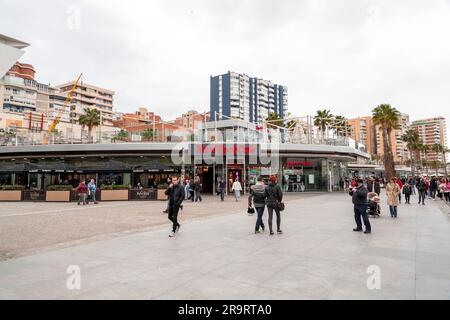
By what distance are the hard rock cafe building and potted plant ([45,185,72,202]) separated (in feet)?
10.7

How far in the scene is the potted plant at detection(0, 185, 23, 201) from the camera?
77.4 ft

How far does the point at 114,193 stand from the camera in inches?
904

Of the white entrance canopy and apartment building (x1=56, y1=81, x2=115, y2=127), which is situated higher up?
apartment building (x1=56, y1=81, x2=115, y2=127)

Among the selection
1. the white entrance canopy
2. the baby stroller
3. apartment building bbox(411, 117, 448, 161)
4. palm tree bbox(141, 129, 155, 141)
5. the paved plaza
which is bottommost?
the paved plaza

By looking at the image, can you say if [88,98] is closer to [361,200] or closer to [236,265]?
[361,200]

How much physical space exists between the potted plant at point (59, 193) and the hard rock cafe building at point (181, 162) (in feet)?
10.7

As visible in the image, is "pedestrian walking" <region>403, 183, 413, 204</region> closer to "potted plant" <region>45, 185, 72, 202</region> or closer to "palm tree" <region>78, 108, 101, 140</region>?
"potted plant" <region>45, 185, 72, 202</region>

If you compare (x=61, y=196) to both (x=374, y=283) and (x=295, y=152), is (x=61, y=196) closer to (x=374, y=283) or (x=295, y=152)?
(x=295, y=152)

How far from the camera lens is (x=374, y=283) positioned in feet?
15.3

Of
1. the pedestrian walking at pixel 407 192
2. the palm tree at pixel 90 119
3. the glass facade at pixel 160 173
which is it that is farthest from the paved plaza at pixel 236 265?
the palm tree at pixel 90 119

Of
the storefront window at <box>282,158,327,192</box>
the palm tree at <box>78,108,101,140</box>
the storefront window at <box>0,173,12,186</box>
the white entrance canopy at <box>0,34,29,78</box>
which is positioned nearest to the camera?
the white entrance canopy at <box>0,34,29,78</box>

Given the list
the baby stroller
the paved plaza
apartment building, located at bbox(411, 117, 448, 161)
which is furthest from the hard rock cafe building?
apartment building, located at bbox(411, 117, 448, 161)

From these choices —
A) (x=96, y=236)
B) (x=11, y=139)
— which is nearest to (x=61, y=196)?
(x=11, y=139)

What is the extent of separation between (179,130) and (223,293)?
23.6 metres
